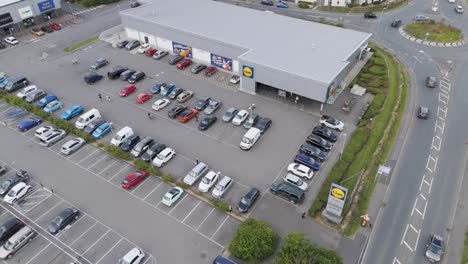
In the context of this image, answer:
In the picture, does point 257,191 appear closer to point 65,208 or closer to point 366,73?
point 65,208

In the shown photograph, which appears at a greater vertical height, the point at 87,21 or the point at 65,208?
the point at 87,21

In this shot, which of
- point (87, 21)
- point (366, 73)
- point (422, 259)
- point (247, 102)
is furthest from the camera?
point (87, 21)

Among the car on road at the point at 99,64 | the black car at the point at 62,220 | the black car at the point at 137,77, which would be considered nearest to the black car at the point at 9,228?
the black car at the point at 62,220

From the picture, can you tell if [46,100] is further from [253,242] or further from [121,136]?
[253,242]

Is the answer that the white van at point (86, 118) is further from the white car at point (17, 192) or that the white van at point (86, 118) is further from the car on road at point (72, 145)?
the white car at point (17, 192)

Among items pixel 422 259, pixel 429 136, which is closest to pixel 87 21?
pixel 429 136

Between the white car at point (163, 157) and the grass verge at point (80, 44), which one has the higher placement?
the grass verge at point (80, 44)

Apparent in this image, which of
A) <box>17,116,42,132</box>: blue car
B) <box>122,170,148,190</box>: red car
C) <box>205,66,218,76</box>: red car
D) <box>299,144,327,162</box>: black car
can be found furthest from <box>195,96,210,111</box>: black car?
<box>17,116,42,132</box>: blue car
